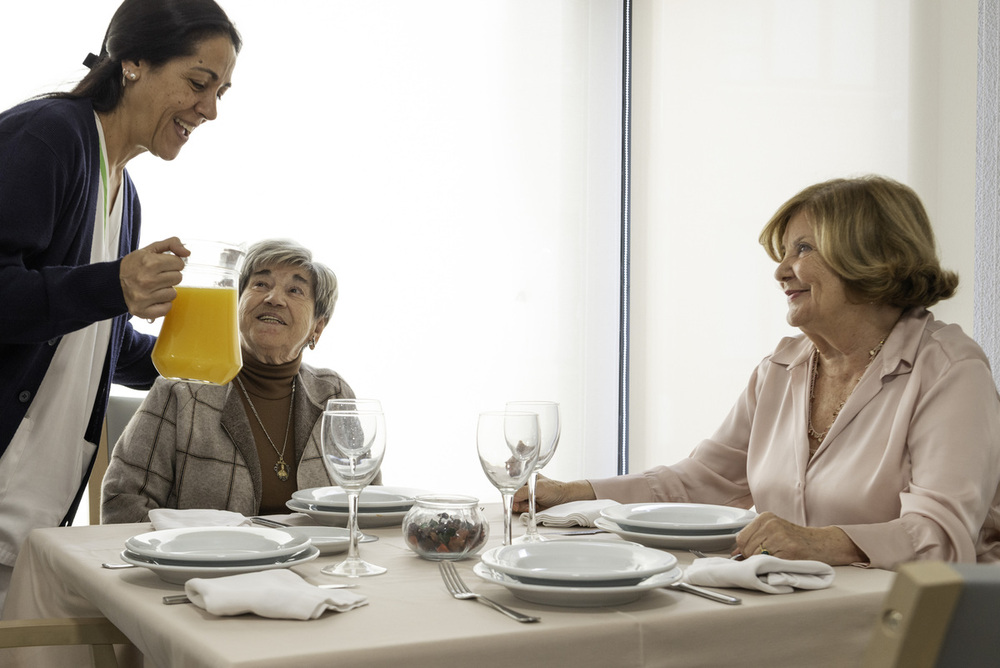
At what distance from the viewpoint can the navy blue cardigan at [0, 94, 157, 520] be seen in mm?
1558

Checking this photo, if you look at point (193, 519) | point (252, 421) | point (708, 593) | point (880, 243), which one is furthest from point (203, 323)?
point (880, 243)

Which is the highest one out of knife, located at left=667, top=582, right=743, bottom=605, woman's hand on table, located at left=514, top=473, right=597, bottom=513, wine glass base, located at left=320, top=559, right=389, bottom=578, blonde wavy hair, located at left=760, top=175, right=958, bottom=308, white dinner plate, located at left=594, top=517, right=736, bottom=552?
blonde wavy hair, located at left=760, top=175, right=958, bottom=308

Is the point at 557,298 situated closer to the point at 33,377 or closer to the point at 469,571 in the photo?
the point at 33,377

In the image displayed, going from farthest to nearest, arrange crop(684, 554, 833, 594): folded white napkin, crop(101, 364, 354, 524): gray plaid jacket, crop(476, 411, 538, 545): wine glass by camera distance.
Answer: crop(101, 364, 354, 524): gray plaid jacket, crop(476, 411, 538, 545): wine glass, crop(684, 554, 833, 594): folded white napkin

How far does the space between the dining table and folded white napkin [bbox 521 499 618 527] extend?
30 centimetres

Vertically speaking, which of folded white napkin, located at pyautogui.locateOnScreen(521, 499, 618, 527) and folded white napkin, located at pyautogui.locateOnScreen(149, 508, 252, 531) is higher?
folded white napkin, located at pyautogui.locateOnScreen(149, 508, 252, 531)

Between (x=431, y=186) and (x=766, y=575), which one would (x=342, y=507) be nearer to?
(x=766, y=575)

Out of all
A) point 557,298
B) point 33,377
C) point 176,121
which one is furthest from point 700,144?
point 33,377

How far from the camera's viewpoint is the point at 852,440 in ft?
5.61

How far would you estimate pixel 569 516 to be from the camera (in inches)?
62.4

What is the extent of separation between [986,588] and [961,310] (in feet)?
8.21

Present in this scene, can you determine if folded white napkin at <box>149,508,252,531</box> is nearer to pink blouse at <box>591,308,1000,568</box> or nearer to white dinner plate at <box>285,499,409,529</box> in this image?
white dinner plate at <box>285,499,409,529</box>

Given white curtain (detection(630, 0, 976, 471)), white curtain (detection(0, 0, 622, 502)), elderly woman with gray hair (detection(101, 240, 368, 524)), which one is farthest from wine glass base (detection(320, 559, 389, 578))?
white curtain (detection(0, 0, 622, 502))

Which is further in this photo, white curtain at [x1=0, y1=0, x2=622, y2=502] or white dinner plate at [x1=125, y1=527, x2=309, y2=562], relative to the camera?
white curtain at [x1=0, y1=0, x2=622, y2=502]
